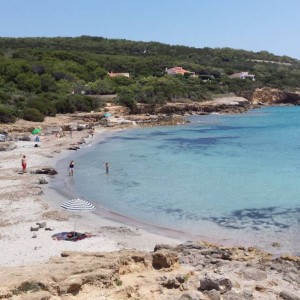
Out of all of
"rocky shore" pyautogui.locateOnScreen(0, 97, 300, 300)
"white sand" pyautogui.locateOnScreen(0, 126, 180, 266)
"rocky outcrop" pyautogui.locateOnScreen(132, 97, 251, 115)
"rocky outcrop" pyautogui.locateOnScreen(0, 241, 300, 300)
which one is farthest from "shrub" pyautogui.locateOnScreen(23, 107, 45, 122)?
"rocky outcrop" pyautogui.locateOnScreen(0, 241, 300, 300)

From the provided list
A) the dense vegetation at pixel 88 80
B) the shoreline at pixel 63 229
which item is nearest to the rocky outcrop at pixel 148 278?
the shoreline at pixel 63 229

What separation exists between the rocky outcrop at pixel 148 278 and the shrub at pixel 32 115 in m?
37.6

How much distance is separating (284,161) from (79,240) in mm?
21223

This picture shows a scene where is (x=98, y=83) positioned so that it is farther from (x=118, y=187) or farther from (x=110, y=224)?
(x=110, y=224)

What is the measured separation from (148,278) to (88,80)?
6980 centimetres

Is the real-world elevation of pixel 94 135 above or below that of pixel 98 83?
below

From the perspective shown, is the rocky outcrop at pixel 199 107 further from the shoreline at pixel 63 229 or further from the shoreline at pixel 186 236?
the shoreline at pixel 186 236

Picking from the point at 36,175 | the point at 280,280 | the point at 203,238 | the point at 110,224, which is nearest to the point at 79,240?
the point at 110,224

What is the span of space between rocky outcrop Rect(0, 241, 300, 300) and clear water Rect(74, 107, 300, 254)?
3.18 metres

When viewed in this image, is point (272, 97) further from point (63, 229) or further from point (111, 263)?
point (111, 263)

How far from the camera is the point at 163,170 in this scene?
27.8m

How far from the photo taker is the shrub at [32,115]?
46200 mm

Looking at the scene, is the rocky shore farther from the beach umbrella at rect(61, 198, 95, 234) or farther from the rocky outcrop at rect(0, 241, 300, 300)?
the beach umbrella at rect(61, 198, 95, 234)

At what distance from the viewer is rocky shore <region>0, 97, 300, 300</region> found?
26.4 feet
